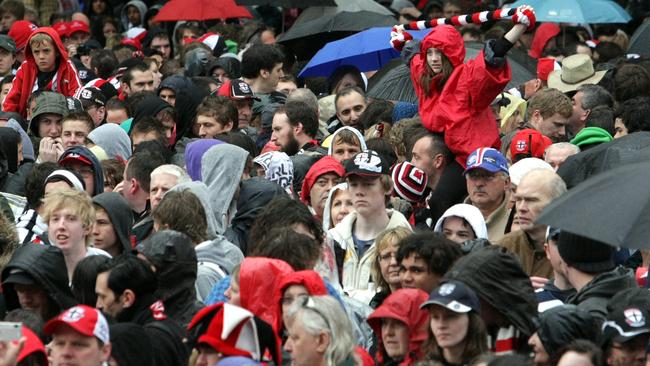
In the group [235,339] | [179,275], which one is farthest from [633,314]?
[179,275]

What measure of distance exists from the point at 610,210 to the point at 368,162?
2416 millimetres

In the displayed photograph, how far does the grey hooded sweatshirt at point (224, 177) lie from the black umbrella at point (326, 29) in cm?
639

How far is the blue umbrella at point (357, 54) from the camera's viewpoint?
15258 millimetres

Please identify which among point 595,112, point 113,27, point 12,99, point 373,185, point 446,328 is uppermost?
point 446,328

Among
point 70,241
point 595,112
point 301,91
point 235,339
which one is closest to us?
point 235,339

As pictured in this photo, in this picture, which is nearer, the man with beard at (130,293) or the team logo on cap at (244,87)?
the man with beard at (130,293)

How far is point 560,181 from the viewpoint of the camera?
9398mm

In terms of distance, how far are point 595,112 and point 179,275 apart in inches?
200

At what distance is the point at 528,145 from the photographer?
452 inches

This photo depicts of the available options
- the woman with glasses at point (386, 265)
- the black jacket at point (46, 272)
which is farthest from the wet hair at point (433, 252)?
the black jacket at point (46, 272)

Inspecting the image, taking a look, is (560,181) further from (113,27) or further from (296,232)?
(113,27)

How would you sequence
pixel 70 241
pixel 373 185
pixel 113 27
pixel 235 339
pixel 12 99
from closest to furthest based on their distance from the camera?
pixel 235 339 < pixel 70 241 < pixel 373 185 < pixel 12 99 < pixel 113 27

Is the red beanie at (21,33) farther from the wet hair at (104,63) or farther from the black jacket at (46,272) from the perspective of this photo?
the black jacket at (46,272)

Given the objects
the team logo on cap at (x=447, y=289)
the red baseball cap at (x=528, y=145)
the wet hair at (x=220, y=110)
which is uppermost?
the team logo on cap at (x=447, y=289)
